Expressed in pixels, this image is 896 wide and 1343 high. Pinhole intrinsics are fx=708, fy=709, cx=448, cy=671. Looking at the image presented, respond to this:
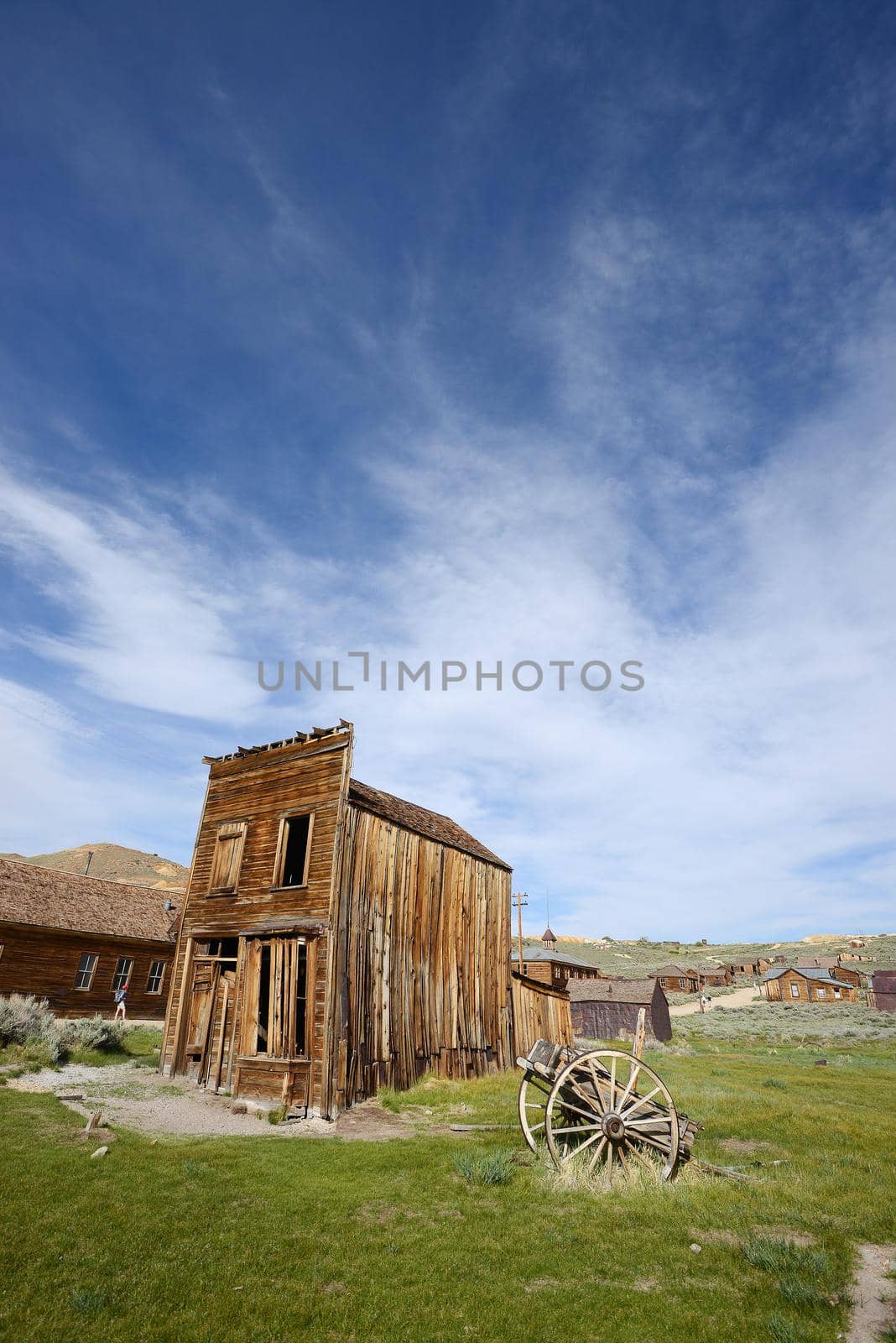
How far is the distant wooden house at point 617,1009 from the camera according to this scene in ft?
119

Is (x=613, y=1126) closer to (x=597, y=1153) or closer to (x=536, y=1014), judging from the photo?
(x=597, y=1153)

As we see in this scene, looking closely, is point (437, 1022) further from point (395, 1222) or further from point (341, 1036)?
point (395, 1222)

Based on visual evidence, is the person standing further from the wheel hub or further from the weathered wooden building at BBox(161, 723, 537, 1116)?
the wheel hub

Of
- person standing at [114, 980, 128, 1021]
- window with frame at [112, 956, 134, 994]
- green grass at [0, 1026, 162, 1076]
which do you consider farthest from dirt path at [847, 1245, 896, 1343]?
window with frame at [112, 956, 134, 994]

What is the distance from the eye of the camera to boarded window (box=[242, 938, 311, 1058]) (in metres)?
16.0

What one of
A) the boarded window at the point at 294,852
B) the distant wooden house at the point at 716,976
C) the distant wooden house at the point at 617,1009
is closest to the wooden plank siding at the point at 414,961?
the boarded window at the point at 294,852

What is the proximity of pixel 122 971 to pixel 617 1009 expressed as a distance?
24.0 meters

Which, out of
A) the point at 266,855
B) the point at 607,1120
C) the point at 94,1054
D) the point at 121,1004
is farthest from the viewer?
the point at 121,1004

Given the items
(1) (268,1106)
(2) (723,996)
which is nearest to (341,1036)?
(1) (268,1106)

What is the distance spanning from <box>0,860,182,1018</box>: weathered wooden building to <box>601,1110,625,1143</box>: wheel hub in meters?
23.9

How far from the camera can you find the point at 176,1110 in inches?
576

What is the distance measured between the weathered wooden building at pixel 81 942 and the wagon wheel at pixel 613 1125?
2332 centimetres

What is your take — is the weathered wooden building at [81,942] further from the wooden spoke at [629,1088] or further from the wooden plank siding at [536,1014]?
the wooden spoke at [629,1088]

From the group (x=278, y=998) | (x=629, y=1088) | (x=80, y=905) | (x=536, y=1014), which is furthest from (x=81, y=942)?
(x=629, y=1088)
